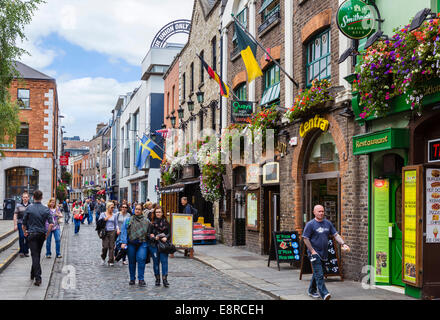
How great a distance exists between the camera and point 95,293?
33.2 feet

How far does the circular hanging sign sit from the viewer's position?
1046 centimetres

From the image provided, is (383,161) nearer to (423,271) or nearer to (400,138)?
(400,138)

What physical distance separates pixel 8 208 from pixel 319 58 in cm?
2733

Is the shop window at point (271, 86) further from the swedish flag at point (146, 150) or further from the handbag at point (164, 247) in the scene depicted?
the swedish flag at point (146, 150)

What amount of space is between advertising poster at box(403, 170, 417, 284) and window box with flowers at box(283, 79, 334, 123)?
11.6 feet

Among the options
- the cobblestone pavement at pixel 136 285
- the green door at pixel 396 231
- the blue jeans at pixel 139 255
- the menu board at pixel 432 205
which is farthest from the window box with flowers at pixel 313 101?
the blue jeans at pixel 139 255

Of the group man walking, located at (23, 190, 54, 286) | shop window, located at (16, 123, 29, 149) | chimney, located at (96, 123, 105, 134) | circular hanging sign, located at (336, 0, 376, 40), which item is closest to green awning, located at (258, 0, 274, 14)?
circular hanging sign, located at (336, 0, 376, 40)

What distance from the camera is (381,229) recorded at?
10.8m

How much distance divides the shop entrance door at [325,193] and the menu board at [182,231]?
402 cm

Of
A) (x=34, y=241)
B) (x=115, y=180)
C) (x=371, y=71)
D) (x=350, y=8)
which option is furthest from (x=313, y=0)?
(x=115, y=180)

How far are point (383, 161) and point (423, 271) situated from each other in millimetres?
2537

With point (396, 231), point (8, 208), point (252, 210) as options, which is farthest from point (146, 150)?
point (396, 231)

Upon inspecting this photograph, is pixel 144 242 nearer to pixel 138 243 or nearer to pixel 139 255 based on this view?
pixel 138 243

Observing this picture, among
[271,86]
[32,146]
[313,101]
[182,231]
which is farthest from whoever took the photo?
[32,146]
